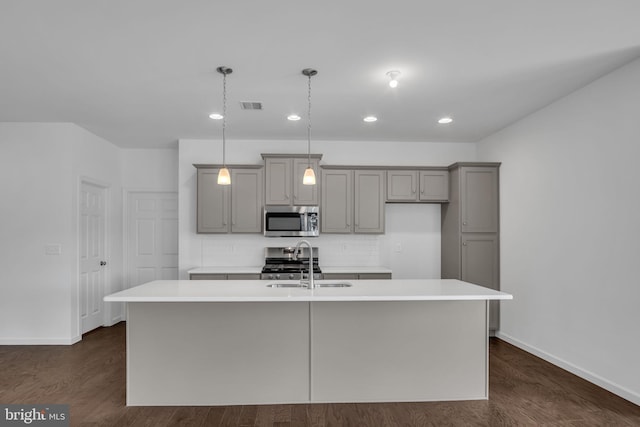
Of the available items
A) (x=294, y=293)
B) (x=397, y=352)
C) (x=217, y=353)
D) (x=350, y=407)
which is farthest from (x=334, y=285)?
(x=217, y=353)

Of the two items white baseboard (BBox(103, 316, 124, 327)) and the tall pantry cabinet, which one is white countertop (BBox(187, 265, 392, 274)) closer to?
the tall pantry cabinet

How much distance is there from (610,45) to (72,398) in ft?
15.6

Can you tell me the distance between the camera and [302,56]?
2902 millimetres

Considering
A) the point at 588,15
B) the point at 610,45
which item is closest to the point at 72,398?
the point at 588,15

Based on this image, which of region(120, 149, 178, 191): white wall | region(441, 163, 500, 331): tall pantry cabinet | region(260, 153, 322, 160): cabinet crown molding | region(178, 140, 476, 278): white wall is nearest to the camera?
region(441, 163, 500, 331): tall pantry cabinet

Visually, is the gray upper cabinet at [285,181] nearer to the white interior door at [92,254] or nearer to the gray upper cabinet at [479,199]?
the gray upper cabinet at [479,199]

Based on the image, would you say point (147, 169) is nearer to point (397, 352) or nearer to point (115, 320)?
point (115, 320)

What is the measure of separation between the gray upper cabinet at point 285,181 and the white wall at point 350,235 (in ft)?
1.34

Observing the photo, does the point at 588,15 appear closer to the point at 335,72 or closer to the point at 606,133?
the point at 606,133

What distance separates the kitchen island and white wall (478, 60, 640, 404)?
1.07 meters

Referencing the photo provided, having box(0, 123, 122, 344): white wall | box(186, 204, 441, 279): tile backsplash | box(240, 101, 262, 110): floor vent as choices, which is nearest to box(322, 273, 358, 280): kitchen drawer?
box(186, 204, 441, 279): tile backsplash

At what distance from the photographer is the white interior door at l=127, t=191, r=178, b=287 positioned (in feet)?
19.7

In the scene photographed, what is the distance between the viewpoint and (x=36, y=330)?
464 centimetres

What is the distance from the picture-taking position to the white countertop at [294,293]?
274 cm
